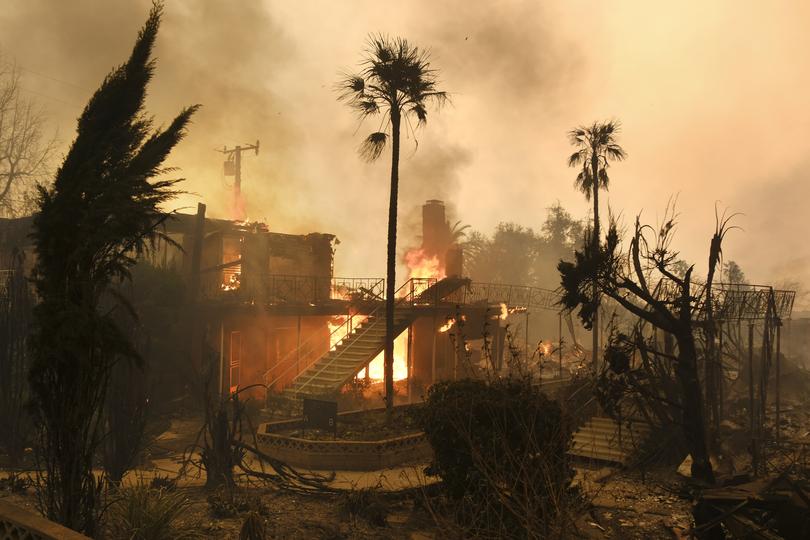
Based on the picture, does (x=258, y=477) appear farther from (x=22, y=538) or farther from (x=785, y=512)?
(x=785, y=512)

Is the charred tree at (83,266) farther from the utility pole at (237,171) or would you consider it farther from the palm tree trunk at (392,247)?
the utility pole at (237,171)

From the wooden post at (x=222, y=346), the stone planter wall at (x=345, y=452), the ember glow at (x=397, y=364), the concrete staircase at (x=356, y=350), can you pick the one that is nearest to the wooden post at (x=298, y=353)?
the concrete staircase at (x=356, y=350)

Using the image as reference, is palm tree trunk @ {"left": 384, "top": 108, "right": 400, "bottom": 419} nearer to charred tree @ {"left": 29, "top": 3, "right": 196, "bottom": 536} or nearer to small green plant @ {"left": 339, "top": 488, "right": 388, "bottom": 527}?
small green plant @ {"left": 339, "top": 488, "right": 388, "bottom": 527}

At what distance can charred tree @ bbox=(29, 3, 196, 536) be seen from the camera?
5090 mm

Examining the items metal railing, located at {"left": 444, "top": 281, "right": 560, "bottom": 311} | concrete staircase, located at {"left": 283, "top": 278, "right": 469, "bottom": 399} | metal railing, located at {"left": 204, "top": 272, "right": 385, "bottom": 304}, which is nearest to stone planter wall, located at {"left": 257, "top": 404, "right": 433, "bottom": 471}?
concrete staircase, located at {"left": 283, "top": 278, "right": 469, "bottom": 399}

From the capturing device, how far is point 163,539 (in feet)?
25.0

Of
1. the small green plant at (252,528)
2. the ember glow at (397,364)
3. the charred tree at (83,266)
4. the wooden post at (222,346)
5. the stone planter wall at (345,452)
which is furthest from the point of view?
the ember glow at (397,364)

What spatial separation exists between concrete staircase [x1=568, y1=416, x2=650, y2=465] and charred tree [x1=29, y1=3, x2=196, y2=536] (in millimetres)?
12060

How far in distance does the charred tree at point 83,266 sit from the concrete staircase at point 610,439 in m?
12.1

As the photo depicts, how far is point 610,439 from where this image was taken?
54.5ft

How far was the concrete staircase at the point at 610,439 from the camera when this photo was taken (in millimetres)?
15370

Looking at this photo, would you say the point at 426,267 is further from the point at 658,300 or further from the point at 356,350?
the point at 658,300

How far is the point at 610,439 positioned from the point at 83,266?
1545cm

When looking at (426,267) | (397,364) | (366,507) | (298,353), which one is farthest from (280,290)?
(426,267)
